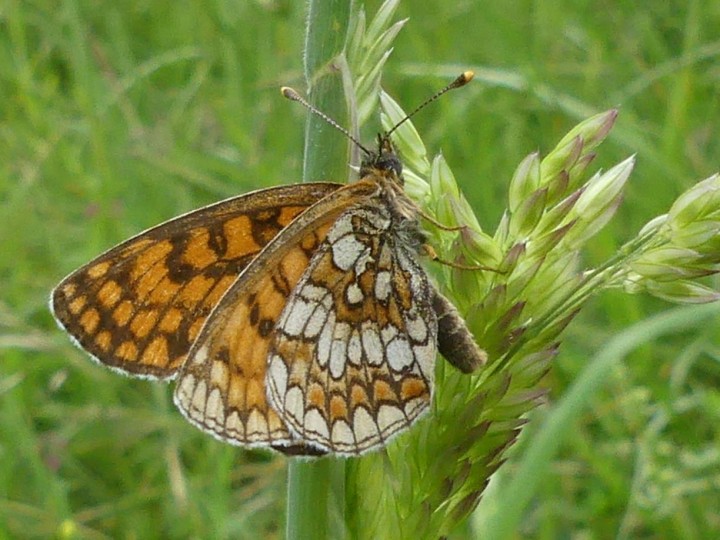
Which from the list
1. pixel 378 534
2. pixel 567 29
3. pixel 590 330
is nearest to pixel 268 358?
pixel 378 534

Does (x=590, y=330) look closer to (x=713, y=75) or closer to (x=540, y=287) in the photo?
(x=713, y=75)

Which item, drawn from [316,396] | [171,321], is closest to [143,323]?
[171,321]

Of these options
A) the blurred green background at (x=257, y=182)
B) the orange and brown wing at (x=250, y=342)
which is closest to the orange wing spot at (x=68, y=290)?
the orange and brown wing at (x=250, y=342)

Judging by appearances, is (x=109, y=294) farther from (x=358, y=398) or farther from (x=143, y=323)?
(x=358, y=398)

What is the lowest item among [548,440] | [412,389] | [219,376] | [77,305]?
[548,440]

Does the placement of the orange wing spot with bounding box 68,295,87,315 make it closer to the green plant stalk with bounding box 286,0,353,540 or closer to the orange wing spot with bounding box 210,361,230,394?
the orange wing spot with bounding box 210,361,230,394

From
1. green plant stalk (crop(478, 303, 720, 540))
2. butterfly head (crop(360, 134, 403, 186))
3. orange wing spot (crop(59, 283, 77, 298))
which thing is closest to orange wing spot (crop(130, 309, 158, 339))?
orange wing spot (crop(59, 283, 77, 298))

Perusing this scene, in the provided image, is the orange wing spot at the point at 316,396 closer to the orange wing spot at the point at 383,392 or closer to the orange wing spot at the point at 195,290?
the orange wing spot at the point at 383,392
